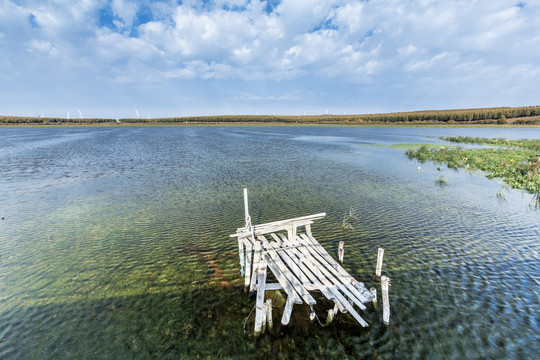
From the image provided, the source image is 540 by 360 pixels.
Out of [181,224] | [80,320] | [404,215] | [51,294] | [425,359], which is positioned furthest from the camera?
[404,215]

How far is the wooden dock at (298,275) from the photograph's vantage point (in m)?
8.99

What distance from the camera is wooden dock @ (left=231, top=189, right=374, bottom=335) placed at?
29.5ft

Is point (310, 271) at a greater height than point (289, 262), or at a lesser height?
lesser

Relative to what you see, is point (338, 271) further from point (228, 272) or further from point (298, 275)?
point (228, 272)

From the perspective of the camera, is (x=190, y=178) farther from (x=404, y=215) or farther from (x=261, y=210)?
(x=404, y=215)

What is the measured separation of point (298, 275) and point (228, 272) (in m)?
3.91

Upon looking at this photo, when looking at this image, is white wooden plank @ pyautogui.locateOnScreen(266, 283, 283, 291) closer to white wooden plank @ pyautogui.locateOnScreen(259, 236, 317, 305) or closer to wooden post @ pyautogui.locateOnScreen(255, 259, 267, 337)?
white wooden plank @ pyautogui.locateOnScreen(259, 236, 317, 305)

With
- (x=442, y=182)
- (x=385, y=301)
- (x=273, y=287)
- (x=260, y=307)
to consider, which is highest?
(x=260, y=307)

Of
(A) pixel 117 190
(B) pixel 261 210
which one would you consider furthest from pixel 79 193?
(B) pixel 261 210

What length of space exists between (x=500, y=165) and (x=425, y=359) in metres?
44.4

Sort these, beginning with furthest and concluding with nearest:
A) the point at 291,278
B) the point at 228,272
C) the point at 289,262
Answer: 1. the point at 228,272
2. the point at 289,262
3. the point at 291,278

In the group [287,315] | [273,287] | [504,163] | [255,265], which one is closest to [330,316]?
[287,315]

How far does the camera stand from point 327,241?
15508 mm

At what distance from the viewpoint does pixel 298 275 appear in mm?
10594
